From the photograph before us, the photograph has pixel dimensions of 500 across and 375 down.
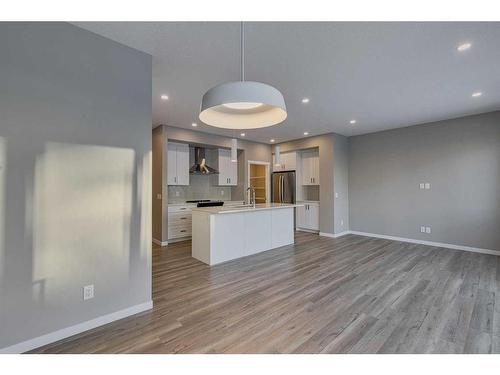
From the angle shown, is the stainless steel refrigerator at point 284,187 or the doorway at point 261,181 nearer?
the stainless steel refrigerator at point 284,187

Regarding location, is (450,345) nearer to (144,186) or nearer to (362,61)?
(362,61)

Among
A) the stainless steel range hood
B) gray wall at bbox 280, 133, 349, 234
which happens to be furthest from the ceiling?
the stainless steel range hood

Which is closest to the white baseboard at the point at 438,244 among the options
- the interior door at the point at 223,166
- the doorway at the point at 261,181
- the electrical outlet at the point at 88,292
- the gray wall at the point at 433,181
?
the gray wall at the point at 433,181

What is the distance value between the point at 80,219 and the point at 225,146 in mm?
4505

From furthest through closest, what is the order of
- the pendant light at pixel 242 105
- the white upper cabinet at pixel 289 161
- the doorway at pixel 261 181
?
the doorway at pixel 261 181, the white upper cabinet at pixel 289 161, the pendant light at pixel 242 105

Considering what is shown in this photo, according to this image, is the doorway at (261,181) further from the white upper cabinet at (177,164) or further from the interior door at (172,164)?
the interior door at (172,164)

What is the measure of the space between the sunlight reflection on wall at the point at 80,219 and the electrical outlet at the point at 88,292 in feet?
0.11

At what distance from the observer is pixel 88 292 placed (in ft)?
6.64

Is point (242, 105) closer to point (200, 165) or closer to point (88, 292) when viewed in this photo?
point (88, 292)

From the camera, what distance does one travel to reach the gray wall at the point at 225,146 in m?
5.11

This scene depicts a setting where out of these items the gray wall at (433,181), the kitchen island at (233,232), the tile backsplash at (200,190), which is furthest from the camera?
the tile backsplash at (200,190)

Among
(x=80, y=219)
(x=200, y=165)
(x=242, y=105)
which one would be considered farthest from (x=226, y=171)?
(x=242, y=105)
